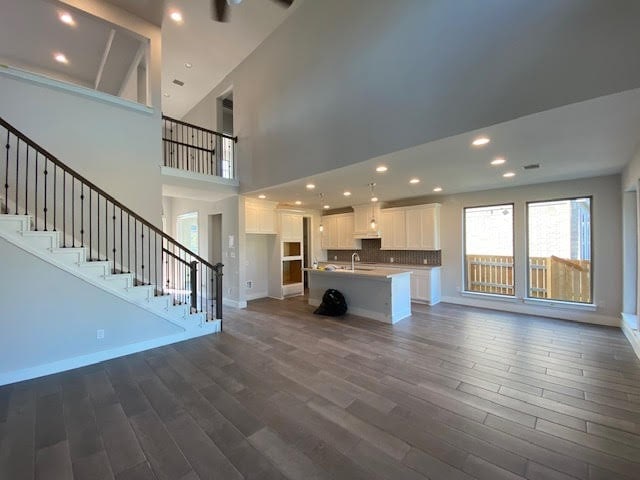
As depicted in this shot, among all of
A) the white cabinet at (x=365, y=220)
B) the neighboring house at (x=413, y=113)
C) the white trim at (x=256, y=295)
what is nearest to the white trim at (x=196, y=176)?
the neighboring house at (x=413, y=113)

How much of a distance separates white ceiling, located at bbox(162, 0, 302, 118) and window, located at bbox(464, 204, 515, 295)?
6.02 meters

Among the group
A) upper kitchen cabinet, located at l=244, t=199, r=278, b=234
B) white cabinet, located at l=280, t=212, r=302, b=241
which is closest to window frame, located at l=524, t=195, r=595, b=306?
white cabinet, located at l=280, t=212, r=302, b=241

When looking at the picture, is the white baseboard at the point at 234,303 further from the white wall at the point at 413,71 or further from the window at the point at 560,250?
the window at the point at 560,250

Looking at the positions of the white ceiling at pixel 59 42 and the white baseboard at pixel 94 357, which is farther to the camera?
the white ceiling at pixel 59 42

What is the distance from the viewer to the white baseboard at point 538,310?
4.95 metres

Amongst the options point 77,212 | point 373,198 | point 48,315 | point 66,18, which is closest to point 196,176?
point 77,212

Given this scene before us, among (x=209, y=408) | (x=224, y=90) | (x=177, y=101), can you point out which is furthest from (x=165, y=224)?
(x=209, y=408)

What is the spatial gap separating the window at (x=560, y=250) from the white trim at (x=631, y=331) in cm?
65

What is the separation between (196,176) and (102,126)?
1670mm

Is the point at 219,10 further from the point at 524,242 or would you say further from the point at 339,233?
the point at 524,242

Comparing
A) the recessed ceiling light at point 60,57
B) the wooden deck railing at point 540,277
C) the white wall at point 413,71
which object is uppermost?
the recessed ceiling light at point 60,57

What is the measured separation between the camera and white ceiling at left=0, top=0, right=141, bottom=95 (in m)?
4.83

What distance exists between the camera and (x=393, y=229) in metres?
7.49

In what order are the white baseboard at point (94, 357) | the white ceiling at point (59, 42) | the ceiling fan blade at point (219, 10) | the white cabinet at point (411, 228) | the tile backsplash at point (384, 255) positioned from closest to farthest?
1. the ceiling fan blade at point (219, 10)
2. the white baseboard at point (94, 357)
3. the white ceiling at point (59, 42)
4. the white cabinet at point (411, 228)
5. the tile backsplash at point (384, 255)
